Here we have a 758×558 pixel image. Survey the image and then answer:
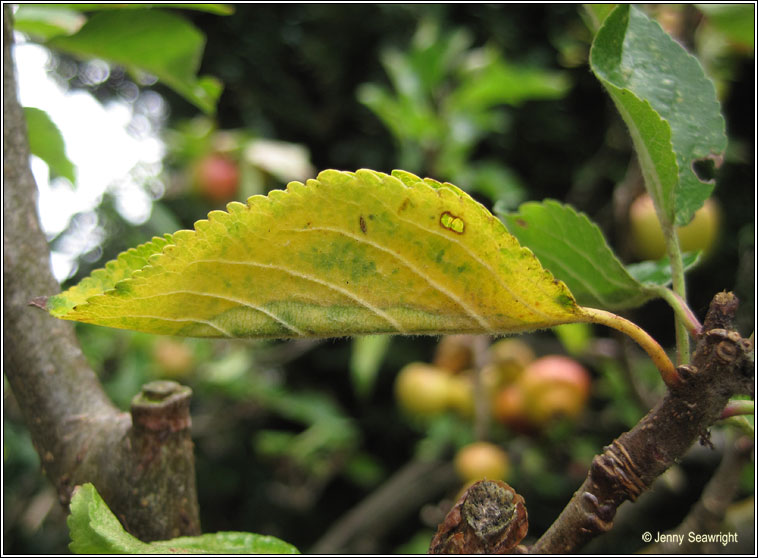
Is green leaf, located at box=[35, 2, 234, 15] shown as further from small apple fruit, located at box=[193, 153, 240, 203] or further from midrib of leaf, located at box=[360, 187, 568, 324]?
small apple fruit, located at box=[193, 153, 240, 203]

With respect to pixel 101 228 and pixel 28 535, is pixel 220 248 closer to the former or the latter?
pixel 28 535

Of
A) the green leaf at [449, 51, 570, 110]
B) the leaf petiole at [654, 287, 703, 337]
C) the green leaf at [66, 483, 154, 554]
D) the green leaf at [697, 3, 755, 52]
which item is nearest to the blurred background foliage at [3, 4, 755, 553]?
the green leaf at [449, 51, 570, 110]

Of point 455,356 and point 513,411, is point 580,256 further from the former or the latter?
point 455,356

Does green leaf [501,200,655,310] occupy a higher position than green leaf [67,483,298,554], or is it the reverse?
green leaf [501,200,655,310]

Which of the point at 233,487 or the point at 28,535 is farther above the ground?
the point at 28,535

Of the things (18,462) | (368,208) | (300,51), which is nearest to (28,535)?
(18,462)

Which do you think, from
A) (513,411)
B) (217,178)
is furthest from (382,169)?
(513,411)

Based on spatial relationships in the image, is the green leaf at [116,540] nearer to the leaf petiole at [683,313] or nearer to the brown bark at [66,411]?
the brown bark at [66,411]

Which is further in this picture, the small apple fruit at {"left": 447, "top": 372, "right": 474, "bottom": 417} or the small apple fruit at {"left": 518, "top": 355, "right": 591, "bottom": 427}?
the small apple fruit at {"left": 447, "top": 372, "right": 474, "bottom": 417}
